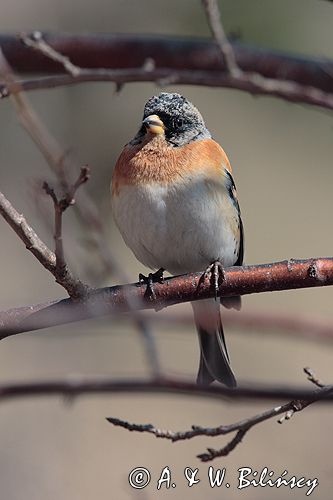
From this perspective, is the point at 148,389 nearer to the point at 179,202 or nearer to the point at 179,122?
the point at 179,202

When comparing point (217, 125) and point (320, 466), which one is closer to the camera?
point (320, 466)

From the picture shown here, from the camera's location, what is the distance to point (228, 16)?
5980 millimetres

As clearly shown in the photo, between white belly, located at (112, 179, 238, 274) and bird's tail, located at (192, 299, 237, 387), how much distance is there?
0.20 m

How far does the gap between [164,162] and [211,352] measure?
883 mm

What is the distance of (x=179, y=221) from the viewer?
3.30 meters

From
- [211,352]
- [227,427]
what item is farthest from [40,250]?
[211,352]

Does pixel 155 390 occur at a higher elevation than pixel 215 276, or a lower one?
lower

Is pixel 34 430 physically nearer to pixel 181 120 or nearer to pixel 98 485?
pixel 98 485

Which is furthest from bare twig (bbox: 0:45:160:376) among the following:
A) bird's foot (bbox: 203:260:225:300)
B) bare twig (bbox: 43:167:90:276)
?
bird's foot (bbox: 203:260:225:300)

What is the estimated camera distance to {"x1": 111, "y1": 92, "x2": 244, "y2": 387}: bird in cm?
331

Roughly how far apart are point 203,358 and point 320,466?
1542 mm

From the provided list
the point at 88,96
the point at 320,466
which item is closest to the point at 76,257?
the point at 320,466

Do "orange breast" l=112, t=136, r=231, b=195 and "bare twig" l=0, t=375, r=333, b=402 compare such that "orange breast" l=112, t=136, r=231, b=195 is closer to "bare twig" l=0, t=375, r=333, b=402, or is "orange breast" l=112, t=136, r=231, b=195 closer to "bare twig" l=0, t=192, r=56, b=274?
"bare twig" l=0, t=192, r=56, b=274

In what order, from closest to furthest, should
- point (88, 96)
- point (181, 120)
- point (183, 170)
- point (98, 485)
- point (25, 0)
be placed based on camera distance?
1. point (183, 170)
2. point (181, 120)
3. point (98, 485)
4. point (88, 96)
5. point (25, 0)
